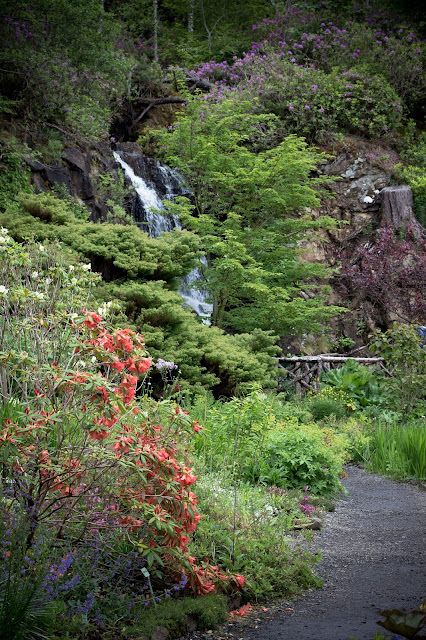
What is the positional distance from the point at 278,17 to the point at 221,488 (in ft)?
60.6

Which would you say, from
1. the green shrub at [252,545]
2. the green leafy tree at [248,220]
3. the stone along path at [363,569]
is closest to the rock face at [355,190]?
the green leafy tree at [248,220]

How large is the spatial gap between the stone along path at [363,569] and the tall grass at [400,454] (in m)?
0.47

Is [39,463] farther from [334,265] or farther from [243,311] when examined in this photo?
[334,265]

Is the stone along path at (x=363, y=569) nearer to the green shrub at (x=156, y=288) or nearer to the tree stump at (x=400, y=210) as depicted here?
the green shrub at (x=156, y=288)

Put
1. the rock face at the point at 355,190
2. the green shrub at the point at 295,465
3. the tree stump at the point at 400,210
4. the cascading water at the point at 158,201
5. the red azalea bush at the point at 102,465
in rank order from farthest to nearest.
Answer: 1. the rock face at the point at 355,190
2. the tree stump at the point at 400,210
3. the cascading water at the point at 158,201
4. the green shrub at the point at 295,465
5. the red azalea bush at the point at 102,465

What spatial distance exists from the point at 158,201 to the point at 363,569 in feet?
35.1

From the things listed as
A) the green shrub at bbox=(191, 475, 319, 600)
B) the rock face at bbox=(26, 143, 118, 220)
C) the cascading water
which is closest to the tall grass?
the green shrub at bbox=(191, 475, 319, 600)

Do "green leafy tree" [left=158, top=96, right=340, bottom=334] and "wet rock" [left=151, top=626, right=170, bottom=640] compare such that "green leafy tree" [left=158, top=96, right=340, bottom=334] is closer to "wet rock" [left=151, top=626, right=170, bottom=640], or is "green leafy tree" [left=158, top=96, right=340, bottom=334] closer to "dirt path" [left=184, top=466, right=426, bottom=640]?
"dirt path" [left=184, top=466, right=426, bottom=640]

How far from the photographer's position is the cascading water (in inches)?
482

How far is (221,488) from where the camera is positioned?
13.8 ft

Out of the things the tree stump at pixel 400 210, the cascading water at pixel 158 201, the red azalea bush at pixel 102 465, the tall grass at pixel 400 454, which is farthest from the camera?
the tree stump at pixel 400 210

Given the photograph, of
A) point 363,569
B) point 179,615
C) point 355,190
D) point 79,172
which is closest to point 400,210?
point 355,190

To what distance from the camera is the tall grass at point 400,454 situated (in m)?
6.25

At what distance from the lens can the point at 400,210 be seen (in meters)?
14.9
